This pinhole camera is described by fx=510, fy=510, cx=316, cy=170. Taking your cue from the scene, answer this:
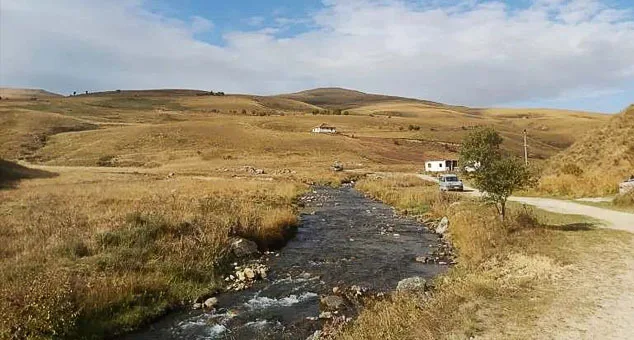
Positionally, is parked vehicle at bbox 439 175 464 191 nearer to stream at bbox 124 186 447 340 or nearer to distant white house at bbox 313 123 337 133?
stream at bbox 124 186 447 340

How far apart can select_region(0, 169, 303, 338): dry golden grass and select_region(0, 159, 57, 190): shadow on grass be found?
23022 millimetres

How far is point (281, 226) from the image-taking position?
96.2 ft

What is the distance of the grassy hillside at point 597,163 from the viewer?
37.9 m

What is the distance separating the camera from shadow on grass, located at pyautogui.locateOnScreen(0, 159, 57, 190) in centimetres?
5126

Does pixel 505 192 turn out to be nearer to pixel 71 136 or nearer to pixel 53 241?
pixel 53 241

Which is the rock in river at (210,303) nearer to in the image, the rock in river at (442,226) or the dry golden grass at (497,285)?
the dry golden grass at (497,285)

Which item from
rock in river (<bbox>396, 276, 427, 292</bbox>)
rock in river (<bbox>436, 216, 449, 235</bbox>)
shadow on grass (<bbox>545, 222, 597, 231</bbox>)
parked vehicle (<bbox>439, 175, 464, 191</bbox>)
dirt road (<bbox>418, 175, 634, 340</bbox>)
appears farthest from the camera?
parked vehicle (<bbox>439, 175, 464, 191</bbox>)

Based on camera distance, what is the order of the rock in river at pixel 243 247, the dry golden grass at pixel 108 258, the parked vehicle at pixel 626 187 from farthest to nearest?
the parked vehicle at pixel 626 187 < the rock in river at pixel 243 247 < the dry golden grass at pixel 108 258

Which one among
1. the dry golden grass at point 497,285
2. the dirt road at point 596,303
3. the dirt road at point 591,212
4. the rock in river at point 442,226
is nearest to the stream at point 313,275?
the rock in river at point 442,226

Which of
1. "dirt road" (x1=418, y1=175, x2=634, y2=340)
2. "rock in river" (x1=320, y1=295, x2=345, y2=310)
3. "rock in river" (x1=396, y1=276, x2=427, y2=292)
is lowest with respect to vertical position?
"rock in river" (x1=320, y1=295, x2=345, y2=310)

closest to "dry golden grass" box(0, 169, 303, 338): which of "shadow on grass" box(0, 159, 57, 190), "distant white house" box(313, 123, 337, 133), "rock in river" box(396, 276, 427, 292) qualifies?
"rock in river" box(396, 276, 427, 292)

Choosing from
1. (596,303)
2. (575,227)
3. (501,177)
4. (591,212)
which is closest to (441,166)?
(591,212)

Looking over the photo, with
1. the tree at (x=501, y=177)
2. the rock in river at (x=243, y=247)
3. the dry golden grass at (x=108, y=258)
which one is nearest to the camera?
the dry golden grass at (x=108, y=258)

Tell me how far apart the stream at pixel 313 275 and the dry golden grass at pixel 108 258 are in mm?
1245
